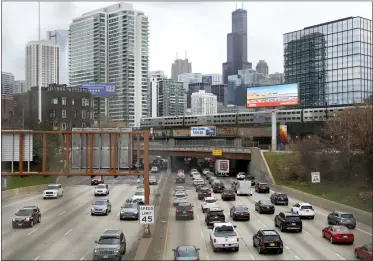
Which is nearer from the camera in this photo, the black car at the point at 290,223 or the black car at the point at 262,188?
the black car at the point at 290,223

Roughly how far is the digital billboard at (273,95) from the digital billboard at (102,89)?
63.8 ft

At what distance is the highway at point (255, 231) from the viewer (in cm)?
1449

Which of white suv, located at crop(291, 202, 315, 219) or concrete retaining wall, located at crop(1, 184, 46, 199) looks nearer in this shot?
white suv, located at crop(291, 202, 315, 219)

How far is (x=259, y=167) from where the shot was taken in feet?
177

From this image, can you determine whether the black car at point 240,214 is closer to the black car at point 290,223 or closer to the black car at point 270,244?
the black car at point 290,223

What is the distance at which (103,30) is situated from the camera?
4594cm

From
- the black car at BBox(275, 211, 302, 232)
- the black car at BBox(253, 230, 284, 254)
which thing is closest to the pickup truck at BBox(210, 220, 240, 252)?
the black car at BBox(253, 230, 284, 254)

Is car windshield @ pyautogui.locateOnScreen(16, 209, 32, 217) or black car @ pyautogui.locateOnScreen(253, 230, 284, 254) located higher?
black car @ pyautogui.locateOnScreen(253, 230, 284, 254)

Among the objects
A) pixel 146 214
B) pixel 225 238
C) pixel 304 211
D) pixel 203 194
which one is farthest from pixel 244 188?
pixel 225 238

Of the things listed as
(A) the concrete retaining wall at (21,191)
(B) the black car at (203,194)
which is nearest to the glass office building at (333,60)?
(B) the black car at (203,194)

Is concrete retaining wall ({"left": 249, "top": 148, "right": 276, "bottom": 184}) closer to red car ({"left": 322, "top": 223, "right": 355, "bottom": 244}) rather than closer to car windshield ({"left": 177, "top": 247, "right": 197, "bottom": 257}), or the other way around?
red car ({"left": 322, "top": 223, "right": 355, "bottom": 244})

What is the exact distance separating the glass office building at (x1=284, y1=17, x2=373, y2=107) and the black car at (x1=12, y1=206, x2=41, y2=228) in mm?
28113

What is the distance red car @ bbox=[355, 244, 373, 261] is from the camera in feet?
41.7

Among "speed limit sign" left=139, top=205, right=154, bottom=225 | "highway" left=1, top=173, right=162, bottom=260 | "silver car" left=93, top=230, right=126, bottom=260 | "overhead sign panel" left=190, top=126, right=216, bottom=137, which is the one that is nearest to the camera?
"silver car" left=93, top=230, right=126, bottom=260
